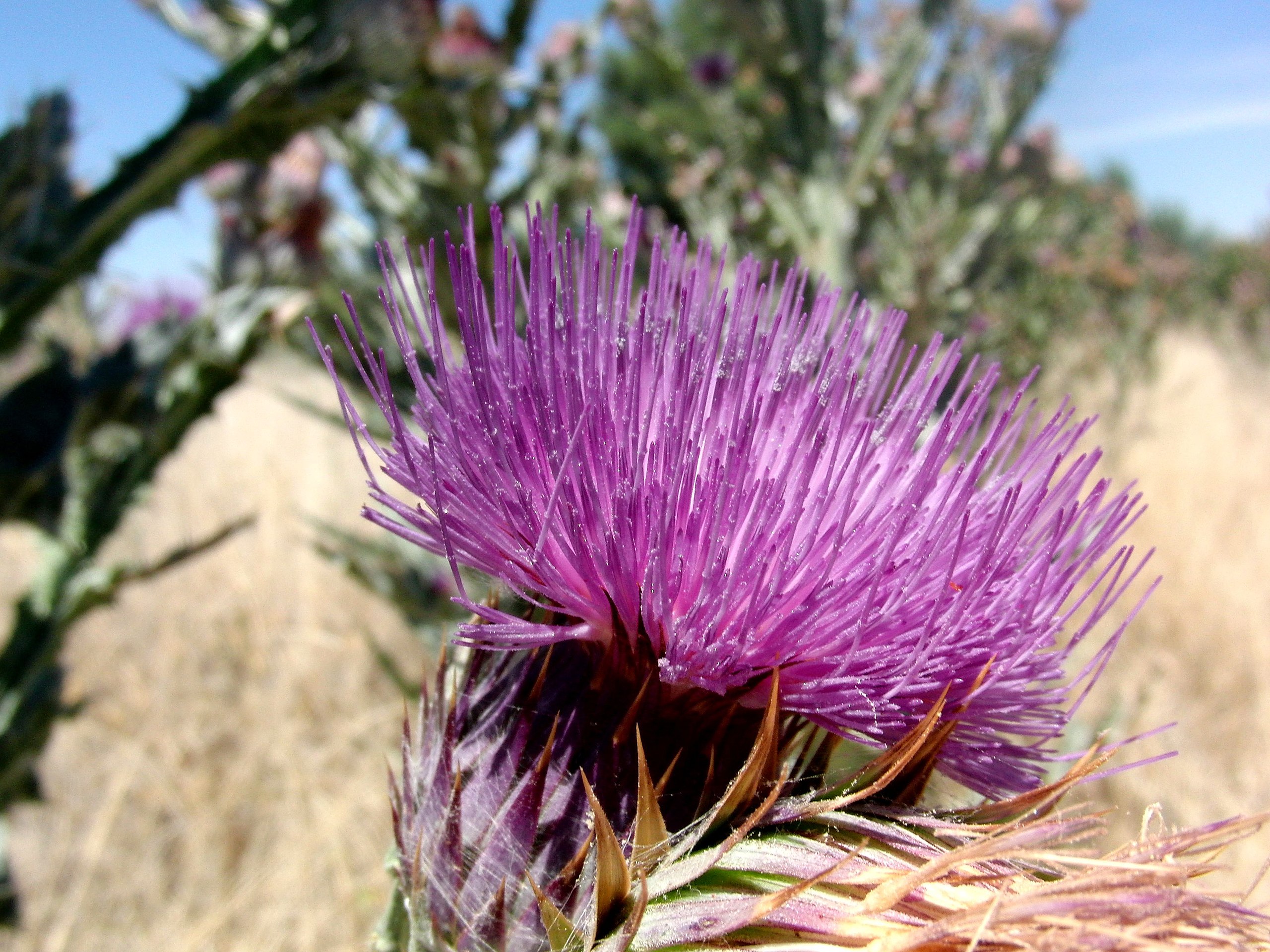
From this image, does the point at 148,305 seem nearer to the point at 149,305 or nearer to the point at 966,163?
the point at 149,305

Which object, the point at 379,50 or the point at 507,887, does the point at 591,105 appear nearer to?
the point at 379,50

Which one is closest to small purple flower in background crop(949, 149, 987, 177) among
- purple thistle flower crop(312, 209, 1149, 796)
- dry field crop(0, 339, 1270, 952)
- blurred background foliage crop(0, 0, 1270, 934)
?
blurred background foliage crop(0, 0, 1270, 934)

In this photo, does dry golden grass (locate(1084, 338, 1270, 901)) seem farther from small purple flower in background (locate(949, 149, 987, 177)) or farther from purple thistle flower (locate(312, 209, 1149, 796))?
small purple flower in background (locate(949, 149, 987, 177))

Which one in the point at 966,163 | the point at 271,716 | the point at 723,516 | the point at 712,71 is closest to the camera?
the point at 723,516

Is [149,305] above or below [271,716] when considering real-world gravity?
above

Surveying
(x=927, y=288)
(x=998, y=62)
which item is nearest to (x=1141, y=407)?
(x=998, y=62)

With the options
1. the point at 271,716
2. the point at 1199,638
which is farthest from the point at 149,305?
the point at 1199,638

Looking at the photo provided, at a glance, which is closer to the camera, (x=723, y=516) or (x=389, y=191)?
(x=723, y=516)
